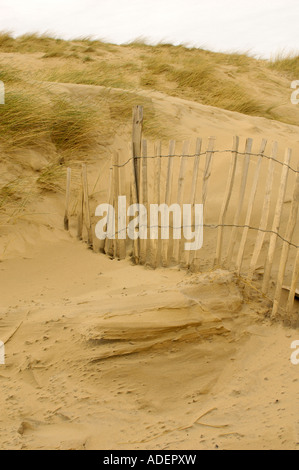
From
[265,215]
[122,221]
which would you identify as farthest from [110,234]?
[265,215]

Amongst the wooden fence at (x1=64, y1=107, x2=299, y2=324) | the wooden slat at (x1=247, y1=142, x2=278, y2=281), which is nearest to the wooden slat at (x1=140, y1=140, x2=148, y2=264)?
the wooden fence at (x1=64, y1=107, x2=299, y2=324)

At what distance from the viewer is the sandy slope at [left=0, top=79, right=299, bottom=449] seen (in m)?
2.37

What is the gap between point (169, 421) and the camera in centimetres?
248

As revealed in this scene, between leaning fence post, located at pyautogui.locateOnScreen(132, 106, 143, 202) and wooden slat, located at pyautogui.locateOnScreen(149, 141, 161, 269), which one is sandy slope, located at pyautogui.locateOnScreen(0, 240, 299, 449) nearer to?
wooden slat, located at pyautogui.locateOnScreen(149, 141, 161, 269)

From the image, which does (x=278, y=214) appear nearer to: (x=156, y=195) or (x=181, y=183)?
(x=181, y=183)

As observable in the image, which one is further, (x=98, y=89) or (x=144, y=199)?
(x=98, y=89)

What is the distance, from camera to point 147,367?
2803 mm

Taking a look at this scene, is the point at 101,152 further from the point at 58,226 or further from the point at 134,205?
the point at 134,205

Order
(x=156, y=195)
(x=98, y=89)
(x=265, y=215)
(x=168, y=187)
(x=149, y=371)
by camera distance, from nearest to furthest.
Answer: (x=149, y=371) → (x=265, y=215) → (x=168, y=187) → (x=156, y=195) → (x=98, y=89)

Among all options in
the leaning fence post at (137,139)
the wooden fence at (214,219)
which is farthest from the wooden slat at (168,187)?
the leaning fence post at (137,139)

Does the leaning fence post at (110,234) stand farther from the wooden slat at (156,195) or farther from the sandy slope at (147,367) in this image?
the sandy slope at (147,367)

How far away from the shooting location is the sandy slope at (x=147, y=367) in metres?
2.37

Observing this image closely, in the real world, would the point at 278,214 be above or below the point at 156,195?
above
